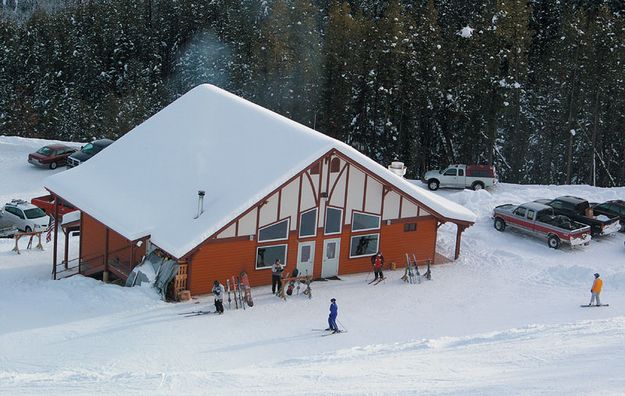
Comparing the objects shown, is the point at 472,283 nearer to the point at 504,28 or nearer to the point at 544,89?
the point at 504,28

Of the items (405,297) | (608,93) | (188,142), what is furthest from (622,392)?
(608,93)

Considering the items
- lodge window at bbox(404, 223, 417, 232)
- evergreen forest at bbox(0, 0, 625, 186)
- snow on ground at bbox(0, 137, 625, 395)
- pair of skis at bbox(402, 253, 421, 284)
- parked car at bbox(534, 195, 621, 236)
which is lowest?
snow on ground at bbox(0, 137, 625, 395)

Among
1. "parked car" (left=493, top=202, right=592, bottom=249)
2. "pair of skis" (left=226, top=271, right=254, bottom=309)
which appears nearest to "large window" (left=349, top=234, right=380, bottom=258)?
"pair of skis" (left=226, top=271, right=254, bottom=309)

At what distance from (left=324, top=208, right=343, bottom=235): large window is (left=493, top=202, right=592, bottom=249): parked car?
9.12m

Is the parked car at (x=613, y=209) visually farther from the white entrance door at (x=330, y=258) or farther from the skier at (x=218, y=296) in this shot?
the skier at (x=218, y=296)

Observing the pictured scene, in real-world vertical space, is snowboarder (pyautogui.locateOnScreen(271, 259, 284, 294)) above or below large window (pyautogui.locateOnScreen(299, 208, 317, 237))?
below

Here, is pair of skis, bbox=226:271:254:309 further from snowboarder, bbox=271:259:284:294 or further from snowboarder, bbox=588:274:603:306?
snowboarder, bbox=588:274:603:306

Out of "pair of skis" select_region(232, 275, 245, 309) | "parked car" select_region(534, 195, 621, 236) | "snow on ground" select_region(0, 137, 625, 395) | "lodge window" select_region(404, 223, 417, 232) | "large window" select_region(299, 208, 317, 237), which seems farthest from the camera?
"parked car" select_region(534, 195, 621, 236)

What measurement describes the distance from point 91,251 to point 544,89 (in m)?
41.1

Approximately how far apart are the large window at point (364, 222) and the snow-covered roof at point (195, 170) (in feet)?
5.18

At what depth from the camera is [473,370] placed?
786 inches

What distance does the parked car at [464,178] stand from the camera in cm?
4156

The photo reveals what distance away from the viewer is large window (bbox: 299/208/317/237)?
1101 inches

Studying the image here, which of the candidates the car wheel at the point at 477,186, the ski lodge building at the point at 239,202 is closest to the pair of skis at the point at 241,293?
the ski lodge building at the point at 239,202
